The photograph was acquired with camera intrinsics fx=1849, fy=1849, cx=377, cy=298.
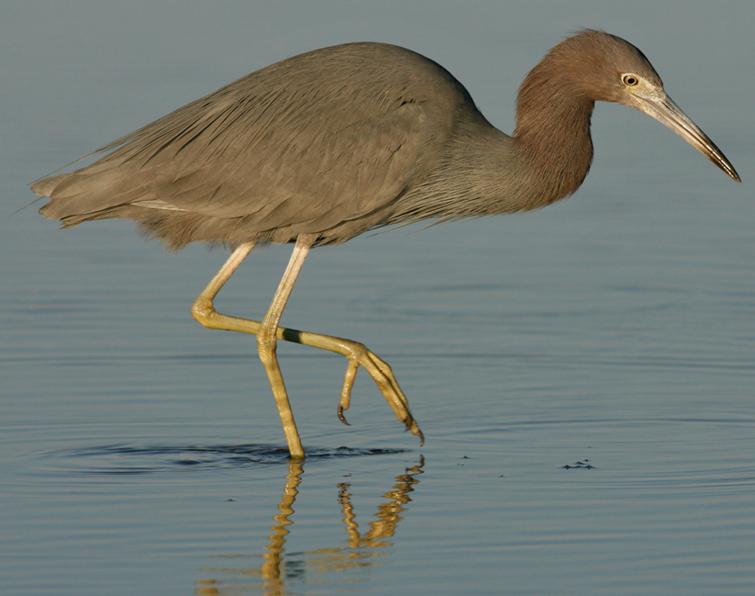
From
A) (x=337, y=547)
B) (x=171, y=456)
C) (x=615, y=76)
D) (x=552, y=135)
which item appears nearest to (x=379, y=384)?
(x=171, y=456)

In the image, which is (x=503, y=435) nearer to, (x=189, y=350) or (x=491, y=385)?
(x=491, y=385)

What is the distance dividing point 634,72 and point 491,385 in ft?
5.92

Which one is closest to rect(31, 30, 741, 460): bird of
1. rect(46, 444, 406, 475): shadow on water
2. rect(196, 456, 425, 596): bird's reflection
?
rect(46, 444, 406, 475): shadow on water

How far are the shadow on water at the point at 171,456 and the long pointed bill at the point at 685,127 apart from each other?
2.24 m

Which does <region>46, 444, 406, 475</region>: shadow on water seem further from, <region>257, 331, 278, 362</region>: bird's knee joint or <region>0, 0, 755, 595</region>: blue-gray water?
<region>257, 331, 278, 362</region>: bird's knee joint

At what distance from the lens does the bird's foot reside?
8.96 m

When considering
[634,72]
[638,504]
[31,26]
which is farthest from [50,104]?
[638,504]

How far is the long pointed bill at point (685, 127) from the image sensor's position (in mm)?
9438

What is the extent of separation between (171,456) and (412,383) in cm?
175

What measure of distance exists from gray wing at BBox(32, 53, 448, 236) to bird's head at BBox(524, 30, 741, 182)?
87cm

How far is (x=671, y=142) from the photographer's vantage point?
15422 millimetres

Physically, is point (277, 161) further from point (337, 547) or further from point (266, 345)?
point (337, 547)

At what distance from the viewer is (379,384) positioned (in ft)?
29.9

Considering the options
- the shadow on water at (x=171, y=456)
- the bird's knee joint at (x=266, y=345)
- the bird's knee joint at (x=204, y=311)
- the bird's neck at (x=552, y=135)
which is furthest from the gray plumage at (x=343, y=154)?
the shadow on water at (x=171, y=456)
